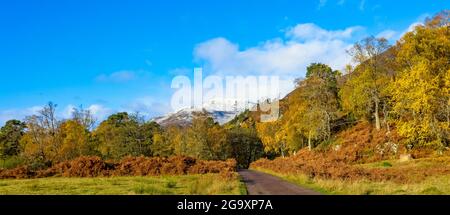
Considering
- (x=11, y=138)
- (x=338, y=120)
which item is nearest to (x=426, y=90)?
(x=338, y=120)

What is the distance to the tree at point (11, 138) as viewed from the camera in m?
82.2

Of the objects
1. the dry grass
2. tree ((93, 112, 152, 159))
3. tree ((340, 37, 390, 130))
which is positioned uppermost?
tree ((340, 37, 390, 130))

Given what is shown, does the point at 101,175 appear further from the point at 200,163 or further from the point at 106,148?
the point at 106,148

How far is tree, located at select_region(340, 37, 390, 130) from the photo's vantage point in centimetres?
5666

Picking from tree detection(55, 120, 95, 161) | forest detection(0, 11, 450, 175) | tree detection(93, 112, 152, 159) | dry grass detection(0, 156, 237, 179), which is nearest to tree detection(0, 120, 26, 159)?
forest detection(0, 11, 450, 175)

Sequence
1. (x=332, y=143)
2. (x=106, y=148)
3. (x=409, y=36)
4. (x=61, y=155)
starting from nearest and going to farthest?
(x=409, y=36) → (x=332, y=143) → (x=61, y=155) → (x=106, y=148)

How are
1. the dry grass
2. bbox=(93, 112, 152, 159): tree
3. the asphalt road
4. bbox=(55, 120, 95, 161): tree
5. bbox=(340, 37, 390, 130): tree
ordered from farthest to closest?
bbox=(93, 112, 152, 159): tree < bbox=(55, 120, 95, 161): tree < bbox=(340, 37, 390, 130): tree < the dry grass < the asphalt road

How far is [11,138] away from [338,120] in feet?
210

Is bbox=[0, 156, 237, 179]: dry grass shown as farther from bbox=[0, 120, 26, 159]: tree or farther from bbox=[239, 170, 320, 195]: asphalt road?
bbox=[0, 120, 26, 159]: tree

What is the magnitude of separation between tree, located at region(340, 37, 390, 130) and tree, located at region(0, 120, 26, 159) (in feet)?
184
